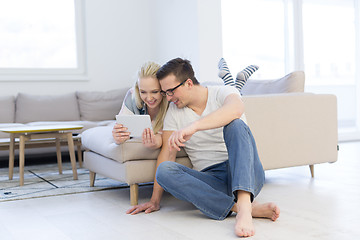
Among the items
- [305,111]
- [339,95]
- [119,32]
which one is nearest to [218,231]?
[305,111]

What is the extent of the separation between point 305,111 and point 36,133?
6.72ft

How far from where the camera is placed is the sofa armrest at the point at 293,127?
3062mm

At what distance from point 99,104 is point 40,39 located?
1145 millimetres

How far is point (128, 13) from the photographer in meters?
6.19

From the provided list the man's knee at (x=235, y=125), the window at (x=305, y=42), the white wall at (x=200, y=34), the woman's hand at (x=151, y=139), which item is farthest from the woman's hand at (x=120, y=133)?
the window at (x=305, y=42)

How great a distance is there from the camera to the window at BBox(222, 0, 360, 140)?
6.06 m

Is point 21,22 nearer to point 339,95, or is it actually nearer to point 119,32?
point 119,32

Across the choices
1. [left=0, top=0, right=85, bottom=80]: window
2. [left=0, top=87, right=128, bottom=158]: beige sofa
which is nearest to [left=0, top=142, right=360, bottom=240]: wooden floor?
[left=0, top=87, right=128, bottom=158]: beige sofa

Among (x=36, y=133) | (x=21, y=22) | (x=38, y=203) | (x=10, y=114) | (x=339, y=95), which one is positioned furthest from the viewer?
(x=339, y=95)

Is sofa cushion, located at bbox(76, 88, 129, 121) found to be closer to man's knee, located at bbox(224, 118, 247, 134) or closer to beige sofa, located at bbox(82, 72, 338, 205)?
beige sofa, located at bbox(82, 72, 338, 205)

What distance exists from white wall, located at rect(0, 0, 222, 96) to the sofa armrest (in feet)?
7.23

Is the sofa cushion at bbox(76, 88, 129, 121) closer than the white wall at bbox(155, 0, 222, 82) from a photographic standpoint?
No

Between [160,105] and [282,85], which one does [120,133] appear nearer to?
[160,105]

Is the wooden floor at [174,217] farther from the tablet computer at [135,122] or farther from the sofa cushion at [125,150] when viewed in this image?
the tablet computer at [135,122]
